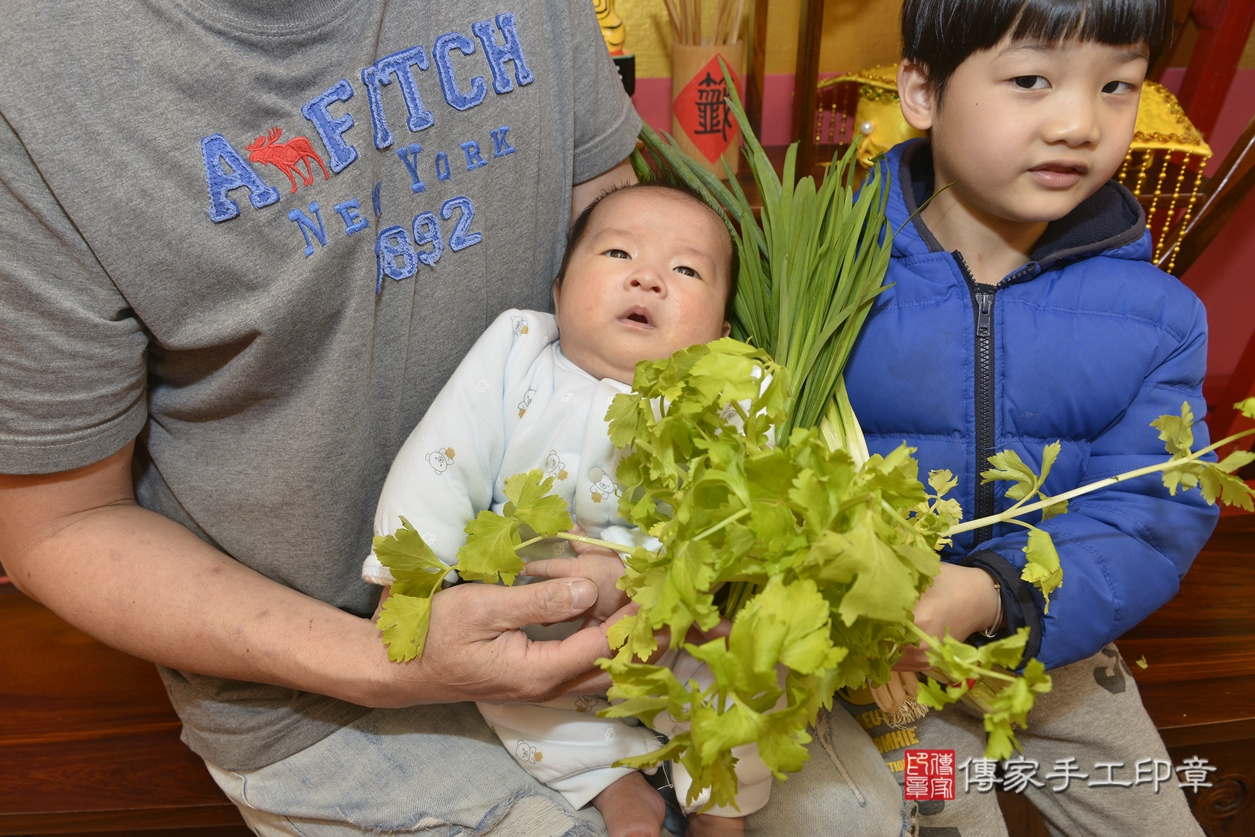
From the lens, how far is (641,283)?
1153mm

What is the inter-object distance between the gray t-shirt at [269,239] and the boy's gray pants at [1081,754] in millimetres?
888

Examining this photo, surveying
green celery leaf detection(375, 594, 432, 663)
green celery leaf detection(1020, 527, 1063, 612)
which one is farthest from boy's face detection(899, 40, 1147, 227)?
green celery leaf detection(375, 594, 432, 663)

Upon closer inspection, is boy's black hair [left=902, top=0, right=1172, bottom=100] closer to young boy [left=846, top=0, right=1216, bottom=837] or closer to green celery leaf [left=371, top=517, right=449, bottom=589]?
young boy [left=846, top=0, right=1216, bottom=837]

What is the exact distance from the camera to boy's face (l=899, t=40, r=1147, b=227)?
3.57ft

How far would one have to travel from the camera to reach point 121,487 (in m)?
1.09

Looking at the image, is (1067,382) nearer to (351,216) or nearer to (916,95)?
(916,95)

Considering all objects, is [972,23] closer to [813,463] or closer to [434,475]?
[813,463]

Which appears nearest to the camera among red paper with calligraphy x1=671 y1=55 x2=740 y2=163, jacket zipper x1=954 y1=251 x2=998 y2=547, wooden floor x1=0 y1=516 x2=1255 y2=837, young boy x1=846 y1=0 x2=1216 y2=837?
young boy x1=846 y1=0 x2=1216 y2=837

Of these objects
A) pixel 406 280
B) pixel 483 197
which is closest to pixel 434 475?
pixel 406 280

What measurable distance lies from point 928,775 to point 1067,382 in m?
0.64

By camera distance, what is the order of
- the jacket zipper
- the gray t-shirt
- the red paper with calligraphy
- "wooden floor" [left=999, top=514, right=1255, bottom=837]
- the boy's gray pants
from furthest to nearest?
1. the red paper with calligraphy
2. "wooden floor" [left=999, top=514, right=1255, bottom=837]
3. the boy's gray pants
4. the jacket zipper
5. the gray t-shirt

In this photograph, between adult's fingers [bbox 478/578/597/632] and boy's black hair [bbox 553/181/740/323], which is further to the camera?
boy's black hair [bbox 553/181/740/323]

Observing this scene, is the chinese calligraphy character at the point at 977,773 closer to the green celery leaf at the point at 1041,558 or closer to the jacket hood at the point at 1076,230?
the green celery leaf at the point at 1041,558

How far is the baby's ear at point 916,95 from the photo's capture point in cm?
126
